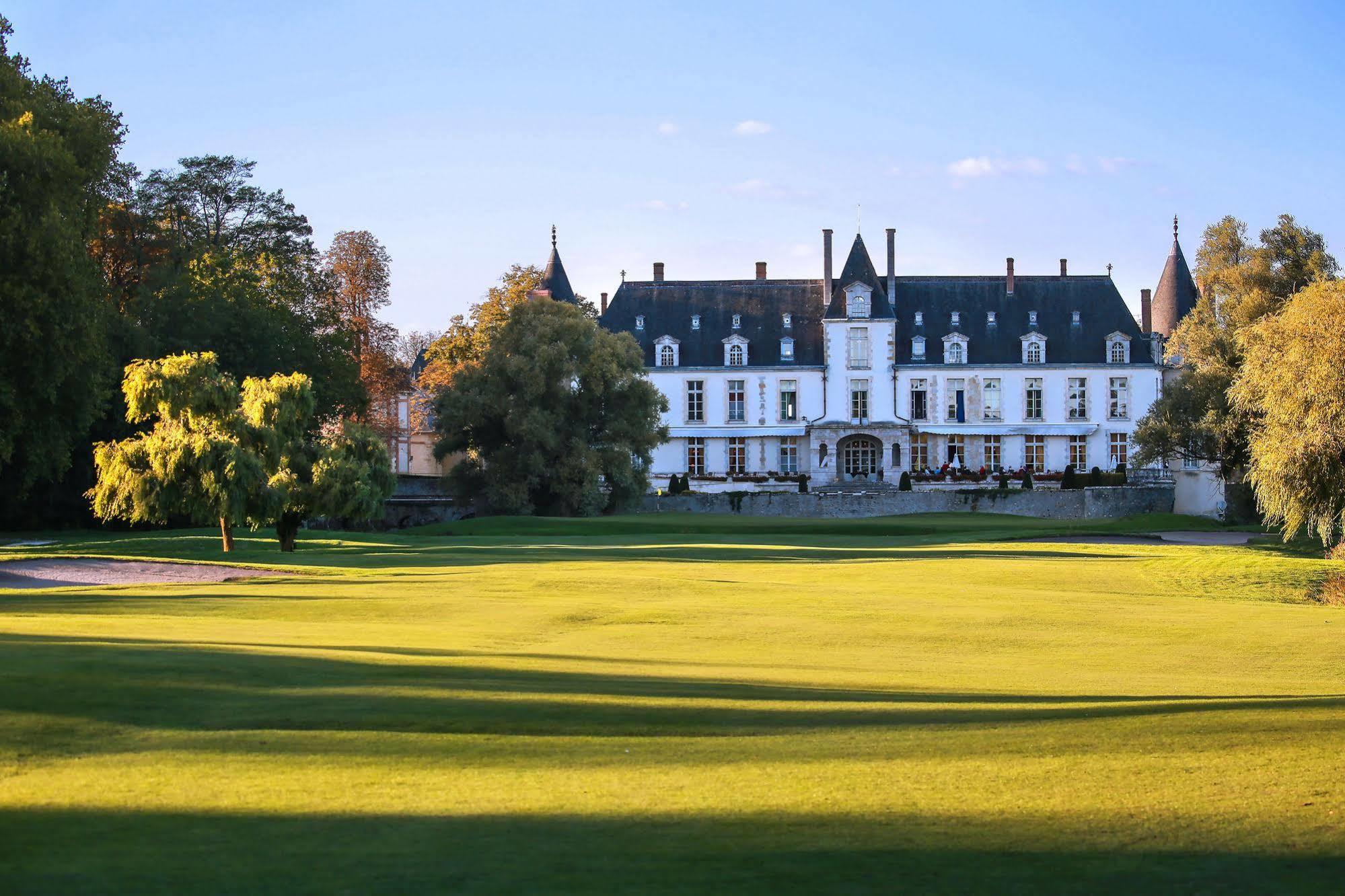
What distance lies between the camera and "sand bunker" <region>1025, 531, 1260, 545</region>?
40.8 m

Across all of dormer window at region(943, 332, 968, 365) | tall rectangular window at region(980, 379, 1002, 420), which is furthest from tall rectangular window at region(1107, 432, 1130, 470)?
dormer window at region(943, 332, 968, 365)

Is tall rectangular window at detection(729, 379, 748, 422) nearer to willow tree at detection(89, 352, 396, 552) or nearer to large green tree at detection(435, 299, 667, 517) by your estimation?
large green tree at detection(435, 299, 667, 517)

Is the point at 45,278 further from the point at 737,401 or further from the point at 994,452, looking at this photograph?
the point at 994,452

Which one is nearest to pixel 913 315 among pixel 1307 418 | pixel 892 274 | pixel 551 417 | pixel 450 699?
pixel 892 274

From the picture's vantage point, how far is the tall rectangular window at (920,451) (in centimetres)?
7225

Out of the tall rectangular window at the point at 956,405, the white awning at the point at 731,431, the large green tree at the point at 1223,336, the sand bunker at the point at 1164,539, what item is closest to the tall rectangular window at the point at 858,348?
the white awning at the point at 731,431

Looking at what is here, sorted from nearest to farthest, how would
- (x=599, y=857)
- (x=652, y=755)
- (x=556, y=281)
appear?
(x=599, y=857) → (x=652, y=755) → (x=556, y=281)

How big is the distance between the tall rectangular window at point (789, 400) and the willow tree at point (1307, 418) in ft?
137

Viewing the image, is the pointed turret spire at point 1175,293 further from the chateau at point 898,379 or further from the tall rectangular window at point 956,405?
the tall rectangular window at point 956,405

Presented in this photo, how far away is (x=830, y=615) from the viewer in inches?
707

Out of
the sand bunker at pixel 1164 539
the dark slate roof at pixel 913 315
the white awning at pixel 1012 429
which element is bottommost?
the sand bunker at pixel 1164 539

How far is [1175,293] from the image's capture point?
72125mm

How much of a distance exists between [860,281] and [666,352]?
11.1 meters

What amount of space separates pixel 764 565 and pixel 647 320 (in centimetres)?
4619
